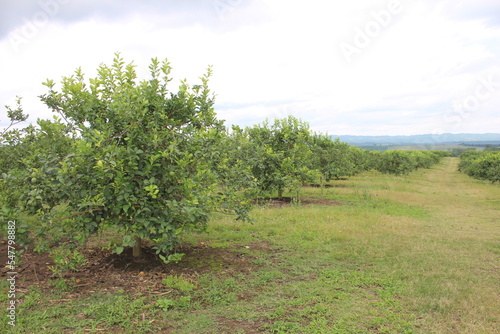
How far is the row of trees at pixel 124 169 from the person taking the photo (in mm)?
4172

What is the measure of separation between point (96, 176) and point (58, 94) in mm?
1515

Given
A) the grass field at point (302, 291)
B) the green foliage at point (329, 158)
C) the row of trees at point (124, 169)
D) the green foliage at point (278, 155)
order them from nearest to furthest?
the grass field at point (302, 291)
the row of trees at point (124, 169)
the green foliage at point (278, 155)
the green foliage at point (329, 158)

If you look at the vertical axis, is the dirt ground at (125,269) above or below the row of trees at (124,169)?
below

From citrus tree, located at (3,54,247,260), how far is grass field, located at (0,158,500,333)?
2.34ft

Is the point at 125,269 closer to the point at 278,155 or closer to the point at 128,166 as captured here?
the point at 128,166

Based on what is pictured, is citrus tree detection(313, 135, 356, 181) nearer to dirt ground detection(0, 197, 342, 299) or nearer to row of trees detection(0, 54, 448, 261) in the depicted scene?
dirt ground detection(0, 197, 342, 299)

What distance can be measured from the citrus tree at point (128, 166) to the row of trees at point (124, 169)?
0.05ft

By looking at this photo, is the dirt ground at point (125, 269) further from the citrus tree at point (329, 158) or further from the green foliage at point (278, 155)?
the citrus tree at point (329, 158)

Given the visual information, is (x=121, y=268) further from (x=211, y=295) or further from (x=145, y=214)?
(x=211, y=295)

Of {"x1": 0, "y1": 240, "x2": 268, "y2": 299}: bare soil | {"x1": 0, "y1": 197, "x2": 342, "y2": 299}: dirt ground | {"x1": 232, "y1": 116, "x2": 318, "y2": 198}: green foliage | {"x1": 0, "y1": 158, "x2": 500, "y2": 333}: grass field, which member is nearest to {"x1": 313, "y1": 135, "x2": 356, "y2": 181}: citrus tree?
{"x1": 232, "y1": 116, "x2": 318, "y2": 198}: green foliage

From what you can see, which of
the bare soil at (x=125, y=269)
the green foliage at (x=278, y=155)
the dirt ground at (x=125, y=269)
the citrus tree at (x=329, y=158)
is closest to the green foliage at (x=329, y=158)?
the citrus tree at (x=329, y=158)

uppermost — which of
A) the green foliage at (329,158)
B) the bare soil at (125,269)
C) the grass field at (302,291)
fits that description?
the green foliage at (329,158)

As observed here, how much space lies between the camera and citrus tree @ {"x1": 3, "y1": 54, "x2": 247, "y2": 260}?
4176 mm

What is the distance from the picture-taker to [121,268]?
5152mm
